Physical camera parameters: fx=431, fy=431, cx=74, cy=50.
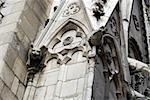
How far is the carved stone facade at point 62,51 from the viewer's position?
237 inches

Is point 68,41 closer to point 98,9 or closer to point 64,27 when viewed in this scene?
point 64,27

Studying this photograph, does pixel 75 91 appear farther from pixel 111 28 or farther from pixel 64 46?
pixel 111 28

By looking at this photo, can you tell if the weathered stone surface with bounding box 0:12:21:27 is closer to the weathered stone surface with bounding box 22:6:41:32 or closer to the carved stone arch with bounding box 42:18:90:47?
the weathered stone surface with bounding box 22:6:41:32

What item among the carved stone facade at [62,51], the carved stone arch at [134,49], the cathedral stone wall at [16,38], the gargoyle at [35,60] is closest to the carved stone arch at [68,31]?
the carved stone facade at [62,51]

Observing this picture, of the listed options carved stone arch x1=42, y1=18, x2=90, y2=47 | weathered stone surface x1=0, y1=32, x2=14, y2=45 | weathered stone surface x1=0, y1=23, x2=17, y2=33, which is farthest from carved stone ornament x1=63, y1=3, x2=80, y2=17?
weathered stone surface x1=0, y1=32, x2=14, y2=45

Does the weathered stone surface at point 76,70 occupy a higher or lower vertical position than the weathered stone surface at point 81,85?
higher

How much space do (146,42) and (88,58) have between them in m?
7.35

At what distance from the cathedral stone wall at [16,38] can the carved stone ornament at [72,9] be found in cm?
62

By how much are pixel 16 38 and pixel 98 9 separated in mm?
1345

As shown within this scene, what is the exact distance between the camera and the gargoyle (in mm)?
6566

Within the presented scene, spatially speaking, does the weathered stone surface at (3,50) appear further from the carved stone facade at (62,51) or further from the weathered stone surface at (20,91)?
the weathered stone surface at (20,91)

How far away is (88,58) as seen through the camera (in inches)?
240

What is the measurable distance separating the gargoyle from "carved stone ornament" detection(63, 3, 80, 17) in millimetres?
750

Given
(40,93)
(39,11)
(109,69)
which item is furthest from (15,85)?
(39,11)
